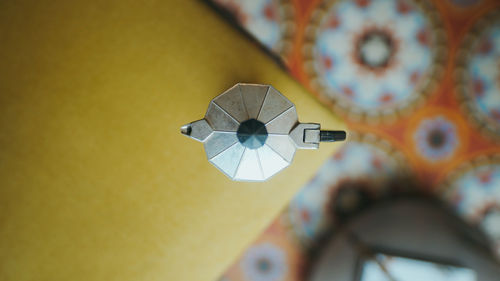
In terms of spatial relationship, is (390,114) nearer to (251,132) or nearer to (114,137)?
(251,132)

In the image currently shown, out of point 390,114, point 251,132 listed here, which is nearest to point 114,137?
point 251,132

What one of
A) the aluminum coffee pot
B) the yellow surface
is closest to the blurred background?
the yellow surface

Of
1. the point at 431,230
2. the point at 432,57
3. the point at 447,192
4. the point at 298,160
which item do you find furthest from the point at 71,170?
the point at 447,192

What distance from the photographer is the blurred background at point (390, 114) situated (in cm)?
176

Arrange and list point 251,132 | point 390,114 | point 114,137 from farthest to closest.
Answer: point 390,114 → point 114,137 → point 251,132

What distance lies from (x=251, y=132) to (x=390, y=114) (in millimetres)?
1456

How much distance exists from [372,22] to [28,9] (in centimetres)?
174

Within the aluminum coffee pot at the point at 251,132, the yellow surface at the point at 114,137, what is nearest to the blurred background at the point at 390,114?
the yellow surface at the point at 114,137

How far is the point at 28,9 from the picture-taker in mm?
917

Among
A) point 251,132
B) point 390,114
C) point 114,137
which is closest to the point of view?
point 251,132

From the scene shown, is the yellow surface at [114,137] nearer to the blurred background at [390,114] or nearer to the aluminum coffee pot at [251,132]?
the aluminum coffee pot at [251,132]

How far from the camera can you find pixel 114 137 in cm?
101

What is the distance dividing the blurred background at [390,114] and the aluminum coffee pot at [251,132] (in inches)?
39.1

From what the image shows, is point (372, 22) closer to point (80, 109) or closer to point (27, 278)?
point (80, 109)
